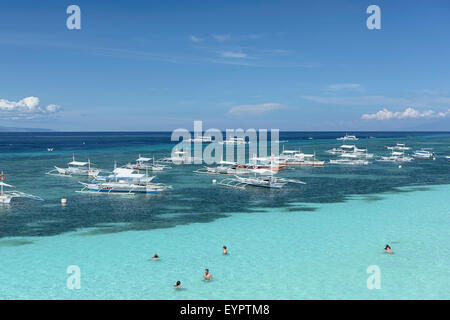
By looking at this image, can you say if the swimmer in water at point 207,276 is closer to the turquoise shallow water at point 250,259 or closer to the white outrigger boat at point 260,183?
the turquoise shallow water at point 250,259

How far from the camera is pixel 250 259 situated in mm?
32125

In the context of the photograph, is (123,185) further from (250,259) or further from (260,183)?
(250,259)

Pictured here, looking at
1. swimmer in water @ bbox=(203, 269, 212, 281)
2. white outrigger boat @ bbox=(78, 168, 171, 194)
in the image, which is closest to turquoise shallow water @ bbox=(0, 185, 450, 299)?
swimmer in water @ bbox=(203, 269, 212, 281)

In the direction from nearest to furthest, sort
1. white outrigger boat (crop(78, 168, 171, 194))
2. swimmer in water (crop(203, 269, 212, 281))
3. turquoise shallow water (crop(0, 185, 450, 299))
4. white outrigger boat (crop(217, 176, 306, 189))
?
turquoise shallow water (crop(0, 185, 450, 299)), swimmer in water (crop(203, 269, 212, 281)), white outrigger boat (crop(78, 168, 171, 194)), white outrigger boat (crop(217, 176, 306, 189))

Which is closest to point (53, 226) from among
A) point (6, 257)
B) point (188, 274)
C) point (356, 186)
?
point (6, 257)

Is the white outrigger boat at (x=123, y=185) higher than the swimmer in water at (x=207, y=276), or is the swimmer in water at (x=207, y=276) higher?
the white outrigger boat at (x=123, y=185)

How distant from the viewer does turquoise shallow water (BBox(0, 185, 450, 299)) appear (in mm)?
26328

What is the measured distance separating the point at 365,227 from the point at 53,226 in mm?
34243

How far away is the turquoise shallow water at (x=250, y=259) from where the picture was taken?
26.3 m

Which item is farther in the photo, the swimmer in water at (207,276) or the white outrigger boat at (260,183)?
the white outrigger boat at (260,183)

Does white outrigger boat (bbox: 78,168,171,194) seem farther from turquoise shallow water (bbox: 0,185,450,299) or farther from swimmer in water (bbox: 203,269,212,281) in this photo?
swimmer in water (bbox: 203,269,212,281)

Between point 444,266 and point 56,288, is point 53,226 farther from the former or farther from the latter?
point 444,266

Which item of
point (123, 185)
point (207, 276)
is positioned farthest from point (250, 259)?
point (123, 185)

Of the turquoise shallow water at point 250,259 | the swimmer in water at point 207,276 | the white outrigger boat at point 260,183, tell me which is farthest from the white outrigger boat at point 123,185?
the swimmer in water at point 207,276
